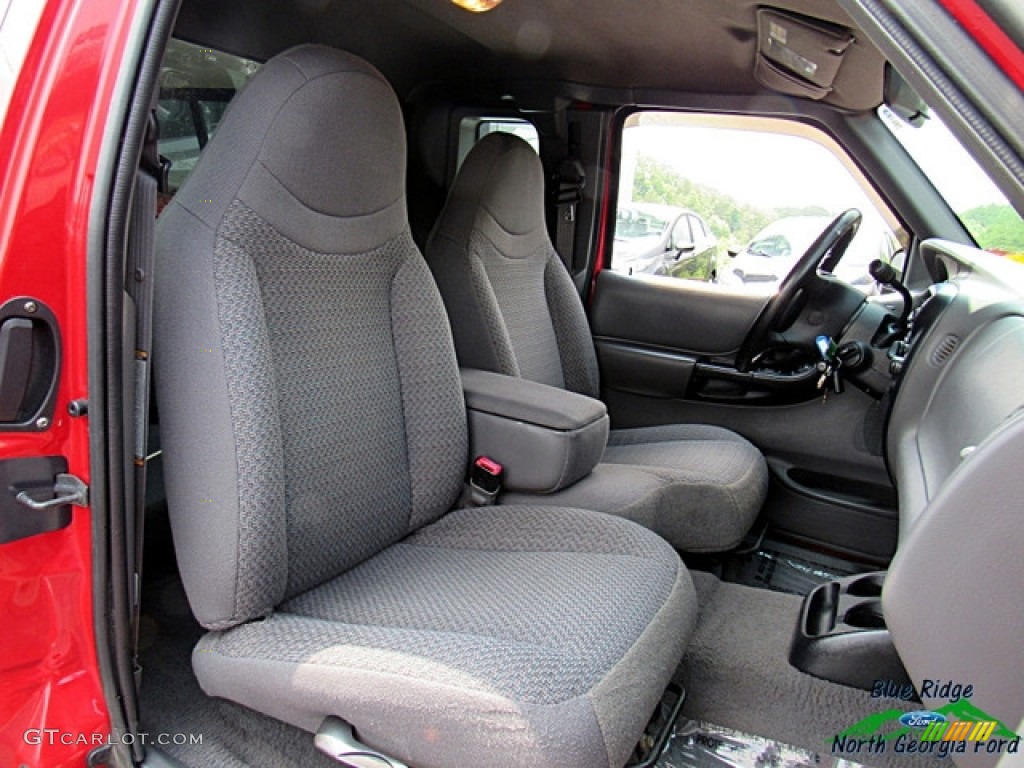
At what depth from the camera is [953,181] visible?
2105 mm

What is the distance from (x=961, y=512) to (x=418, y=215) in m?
2.11

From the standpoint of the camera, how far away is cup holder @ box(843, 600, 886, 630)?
1.37 meters

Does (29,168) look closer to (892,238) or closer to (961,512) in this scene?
(961,512)

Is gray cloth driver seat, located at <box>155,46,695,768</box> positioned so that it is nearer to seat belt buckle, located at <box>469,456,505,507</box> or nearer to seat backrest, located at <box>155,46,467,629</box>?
seat backrest, located at <box>155,46,467,629</box>

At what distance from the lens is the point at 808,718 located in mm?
1492

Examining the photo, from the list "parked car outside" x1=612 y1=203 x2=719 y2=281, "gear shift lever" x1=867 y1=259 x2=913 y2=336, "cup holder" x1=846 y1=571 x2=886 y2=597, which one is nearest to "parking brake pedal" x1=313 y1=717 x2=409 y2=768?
"cup holder" x1=846 y1=571 x2=886 y2=597

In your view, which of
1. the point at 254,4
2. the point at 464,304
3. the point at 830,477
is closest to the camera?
the point at 254,4

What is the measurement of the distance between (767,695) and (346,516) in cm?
88

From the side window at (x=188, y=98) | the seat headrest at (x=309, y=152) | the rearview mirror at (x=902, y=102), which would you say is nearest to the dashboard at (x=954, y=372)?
the rearview mirror at (x=902, y=102)

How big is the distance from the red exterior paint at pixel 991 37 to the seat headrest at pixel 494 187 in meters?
1.61

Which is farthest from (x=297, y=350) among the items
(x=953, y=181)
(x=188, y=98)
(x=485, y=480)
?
(x=953, y=181)

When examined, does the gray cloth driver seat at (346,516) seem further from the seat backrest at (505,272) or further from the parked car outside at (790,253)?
the parked car outside at (790,253)

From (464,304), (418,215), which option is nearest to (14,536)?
(464,304)

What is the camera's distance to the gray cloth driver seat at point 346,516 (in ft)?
3.49
